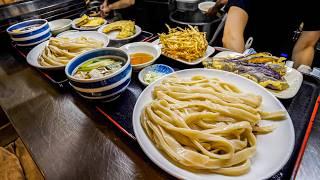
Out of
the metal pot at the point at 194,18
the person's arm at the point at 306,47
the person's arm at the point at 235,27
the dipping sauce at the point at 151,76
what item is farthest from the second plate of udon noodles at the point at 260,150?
the metal pot at the point at 194,18

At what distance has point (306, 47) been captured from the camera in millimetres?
2363

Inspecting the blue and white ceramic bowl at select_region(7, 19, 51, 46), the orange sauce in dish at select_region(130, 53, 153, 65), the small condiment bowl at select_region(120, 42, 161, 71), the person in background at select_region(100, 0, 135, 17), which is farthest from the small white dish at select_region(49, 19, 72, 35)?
the orange sauce in dish at select_region(130, 53, 153, 65)

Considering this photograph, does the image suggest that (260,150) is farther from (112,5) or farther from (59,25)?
(112,5)

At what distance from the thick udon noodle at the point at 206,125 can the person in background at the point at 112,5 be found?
2.30m

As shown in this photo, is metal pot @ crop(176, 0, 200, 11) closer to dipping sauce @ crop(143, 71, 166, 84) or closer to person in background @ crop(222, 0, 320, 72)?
person in background @ crop(222, 0, 320, 72)

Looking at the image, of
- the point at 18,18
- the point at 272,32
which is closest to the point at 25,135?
the point at 18,18

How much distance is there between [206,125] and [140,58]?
951 mm

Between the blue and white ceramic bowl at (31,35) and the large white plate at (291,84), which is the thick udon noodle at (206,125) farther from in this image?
the blue and white ceramic bowl at (31,35)

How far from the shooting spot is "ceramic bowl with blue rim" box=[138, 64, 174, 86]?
4.71ft

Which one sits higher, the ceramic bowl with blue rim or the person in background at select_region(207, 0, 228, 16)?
the person in background at select_region(207, 0, 228, 16)

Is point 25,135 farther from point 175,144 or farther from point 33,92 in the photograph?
point 175,144

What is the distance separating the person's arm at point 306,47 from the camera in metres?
2.31

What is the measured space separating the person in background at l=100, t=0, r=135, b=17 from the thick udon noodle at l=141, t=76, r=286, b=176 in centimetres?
230

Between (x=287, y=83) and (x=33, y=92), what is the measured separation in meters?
1.88
